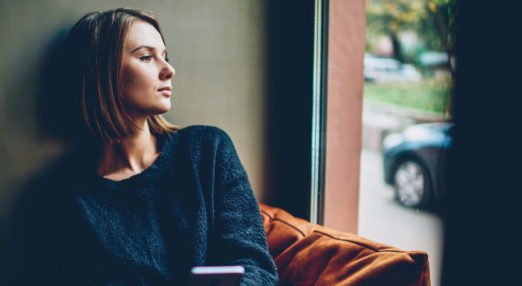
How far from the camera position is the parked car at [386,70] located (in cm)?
151

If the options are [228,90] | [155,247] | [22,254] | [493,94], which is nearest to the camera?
[493,94]

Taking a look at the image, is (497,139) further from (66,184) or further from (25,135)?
(25,135)

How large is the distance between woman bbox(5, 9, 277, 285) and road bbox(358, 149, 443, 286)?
0.53 m

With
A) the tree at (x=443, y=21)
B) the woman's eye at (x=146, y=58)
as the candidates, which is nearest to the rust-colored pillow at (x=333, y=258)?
the tree at (x=443, y=21)

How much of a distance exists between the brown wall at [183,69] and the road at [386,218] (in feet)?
1.64

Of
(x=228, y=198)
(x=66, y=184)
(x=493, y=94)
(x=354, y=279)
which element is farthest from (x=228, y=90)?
(x=493, y=94)

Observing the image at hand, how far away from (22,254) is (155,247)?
45cm

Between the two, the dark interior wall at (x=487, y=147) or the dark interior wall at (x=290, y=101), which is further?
the dark interior wall at (x=290, y=101)

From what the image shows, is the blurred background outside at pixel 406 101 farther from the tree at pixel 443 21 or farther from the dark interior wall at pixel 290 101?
the dark interior wall at pixel 290 101

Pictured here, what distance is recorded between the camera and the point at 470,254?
37.9 inches

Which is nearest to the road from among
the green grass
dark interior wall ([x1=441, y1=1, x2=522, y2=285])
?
the green grass

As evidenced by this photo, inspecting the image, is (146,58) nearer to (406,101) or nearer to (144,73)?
(144,73)

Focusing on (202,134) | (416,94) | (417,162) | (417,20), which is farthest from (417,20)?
(202,134)

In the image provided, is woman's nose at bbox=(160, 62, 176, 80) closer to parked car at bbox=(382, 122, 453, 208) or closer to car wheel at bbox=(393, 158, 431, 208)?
parked car at bbox=(382, 122, 453, 208)
